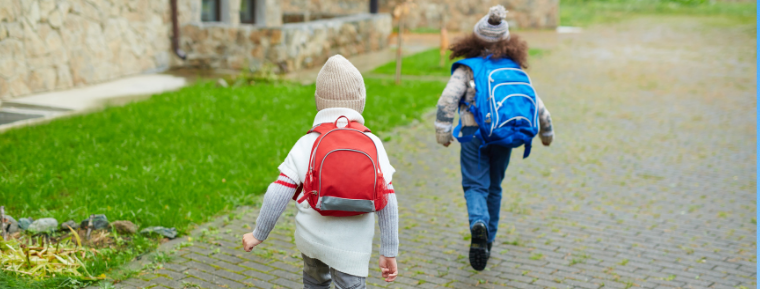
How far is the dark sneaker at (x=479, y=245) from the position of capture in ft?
13.0

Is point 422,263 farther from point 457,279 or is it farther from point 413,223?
point 413,223

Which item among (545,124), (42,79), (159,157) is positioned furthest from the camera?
(42,79)

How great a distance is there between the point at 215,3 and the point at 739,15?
79.9 feet

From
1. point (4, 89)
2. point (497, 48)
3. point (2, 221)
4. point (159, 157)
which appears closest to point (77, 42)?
point (4, 89)

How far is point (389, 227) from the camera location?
2738mm

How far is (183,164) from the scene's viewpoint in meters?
6.02

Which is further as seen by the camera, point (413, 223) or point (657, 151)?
point (657, 151)

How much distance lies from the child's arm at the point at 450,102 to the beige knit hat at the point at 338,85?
1461 millimetres

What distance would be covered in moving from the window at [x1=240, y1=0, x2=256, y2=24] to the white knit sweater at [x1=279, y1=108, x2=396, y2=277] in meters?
13.7

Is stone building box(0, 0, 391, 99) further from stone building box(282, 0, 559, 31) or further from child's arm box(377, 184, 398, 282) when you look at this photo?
stone building box(282, 0, 559, 31)

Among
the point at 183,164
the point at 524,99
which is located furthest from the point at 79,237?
the point at 524,99

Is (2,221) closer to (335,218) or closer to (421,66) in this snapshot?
(335,218)

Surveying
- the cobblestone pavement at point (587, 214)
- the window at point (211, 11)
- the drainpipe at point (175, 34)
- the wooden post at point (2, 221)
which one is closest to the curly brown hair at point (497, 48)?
the cobblestone pavement at point (587, 214)

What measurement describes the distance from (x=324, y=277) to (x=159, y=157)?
3757 mm
